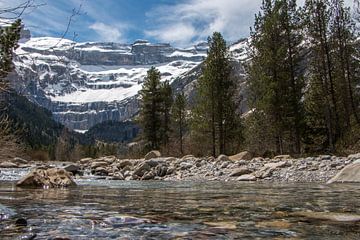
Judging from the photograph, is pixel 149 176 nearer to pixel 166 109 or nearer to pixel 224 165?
pixel 224 165

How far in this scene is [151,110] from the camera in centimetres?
4825

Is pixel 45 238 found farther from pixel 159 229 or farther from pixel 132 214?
pixel 132 214

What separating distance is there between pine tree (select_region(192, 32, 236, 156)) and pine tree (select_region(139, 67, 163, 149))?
13337 millimetres

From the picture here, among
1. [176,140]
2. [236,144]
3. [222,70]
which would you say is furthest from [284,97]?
[176,140]

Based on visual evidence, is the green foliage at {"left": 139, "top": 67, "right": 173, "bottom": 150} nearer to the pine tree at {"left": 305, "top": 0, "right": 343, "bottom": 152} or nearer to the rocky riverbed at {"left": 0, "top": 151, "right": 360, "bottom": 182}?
the pine tree at {"left": 305, "top": 0, "right": 343, "bottom": 152}

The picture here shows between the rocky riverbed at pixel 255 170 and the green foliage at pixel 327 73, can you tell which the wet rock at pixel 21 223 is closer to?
the rocky riverbed at pixel 255 170

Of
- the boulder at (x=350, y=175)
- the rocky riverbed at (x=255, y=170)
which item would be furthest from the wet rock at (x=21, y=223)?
the rocky riverbed at (x=255, y=170)

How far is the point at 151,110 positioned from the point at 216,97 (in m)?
15.6

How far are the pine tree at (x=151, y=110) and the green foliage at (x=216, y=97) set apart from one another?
43.1 ft

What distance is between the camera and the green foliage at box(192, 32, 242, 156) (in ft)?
110

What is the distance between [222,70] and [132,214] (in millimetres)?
28906

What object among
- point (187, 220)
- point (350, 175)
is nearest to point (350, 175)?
point (350, 175)

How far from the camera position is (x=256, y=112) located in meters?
29.8

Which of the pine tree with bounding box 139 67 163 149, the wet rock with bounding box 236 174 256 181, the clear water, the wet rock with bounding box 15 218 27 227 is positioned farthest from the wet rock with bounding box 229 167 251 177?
the pine tree with bounding box 139 67 163 149
